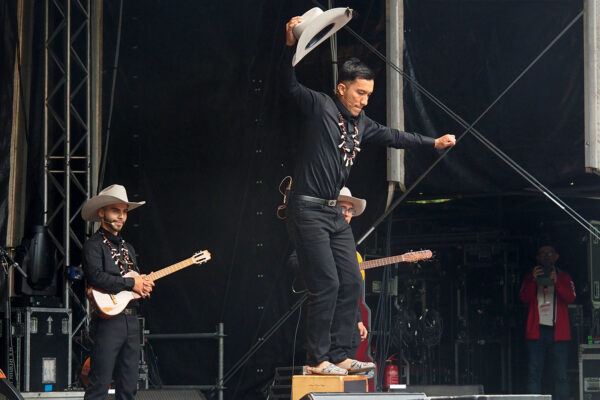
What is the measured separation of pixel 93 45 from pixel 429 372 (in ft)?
17.4

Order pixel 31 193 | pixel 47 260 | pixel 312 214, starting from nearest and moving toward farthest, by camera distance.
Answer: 1. pixel 312 214
2. pixel 47 260
3. pixel 31 193

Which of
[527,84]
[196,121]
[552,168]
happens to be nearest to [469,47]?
[527,84]

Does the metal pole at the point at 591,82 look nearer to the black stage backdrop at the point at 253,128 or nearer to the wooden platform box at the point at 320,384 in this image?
the black stage backdrop at the point at 253,128

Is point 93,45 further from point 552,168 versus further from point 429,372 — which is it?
point 429,372

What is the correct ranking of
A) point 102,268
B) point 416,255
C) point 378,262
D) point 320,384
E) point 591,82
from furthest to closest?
point 416,255 < point 378,262 < point 591,82 < point 102,268 < point 320,384

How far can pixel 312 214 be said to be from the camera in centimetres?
590

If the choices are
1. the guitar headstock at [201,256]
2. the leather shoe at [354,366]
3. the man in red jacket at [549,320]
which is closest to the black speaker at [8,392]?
the guitar headstock at [201,256]

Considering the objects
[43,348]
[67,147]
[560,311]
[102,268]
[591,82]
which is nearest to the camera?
[102,268]

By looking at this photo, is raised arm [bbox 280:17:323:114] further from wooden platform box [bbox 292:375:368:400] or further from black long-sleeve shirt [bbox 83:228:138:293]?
black long-sleeve shirt [bbox 83:228:138:293]

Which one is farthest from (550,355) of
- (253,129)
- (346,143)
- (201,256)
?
(346,143)

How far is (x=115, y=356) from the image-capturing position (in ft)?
22.7

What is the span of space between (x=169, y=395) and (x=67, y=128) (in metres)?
2.74

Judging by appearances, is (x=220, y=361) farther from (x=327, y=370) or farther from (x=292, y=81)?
(x=292, y=81)

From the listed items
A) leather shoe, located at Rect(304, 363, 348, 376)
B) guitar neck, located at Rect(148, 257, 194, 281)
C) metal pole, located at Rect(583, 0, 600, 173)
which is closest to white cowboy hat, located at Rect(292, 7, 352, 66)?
leather shoe, located at Rect(304, 363, 348, 376)
